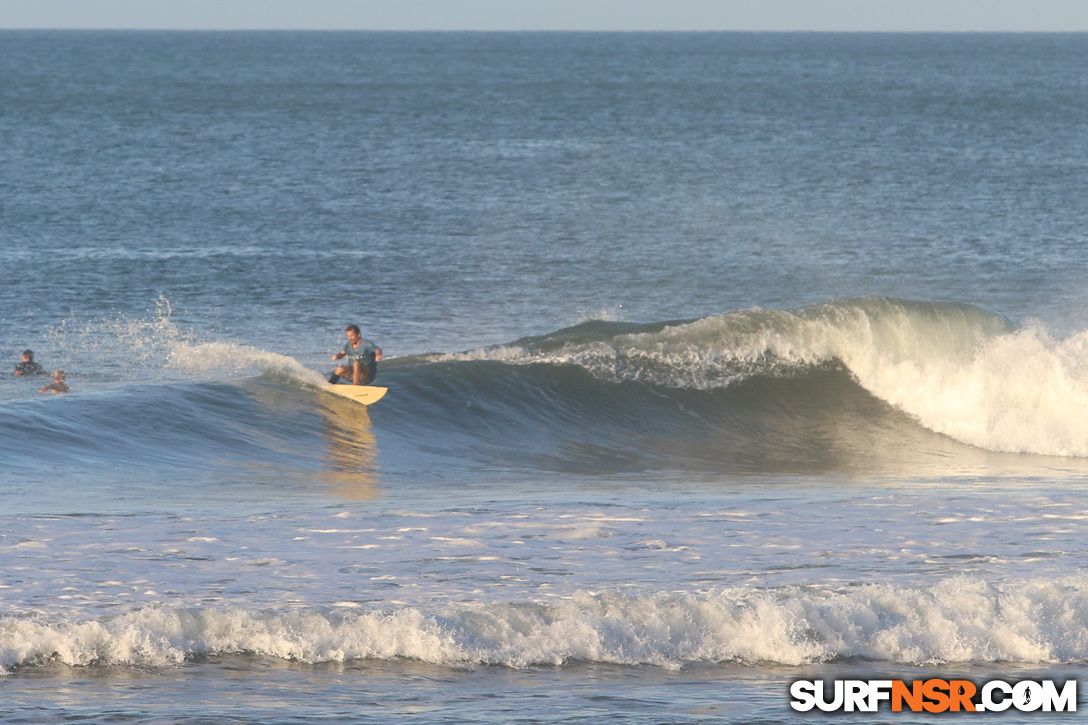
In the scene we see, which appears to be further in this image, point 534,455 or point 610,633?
point 534,455

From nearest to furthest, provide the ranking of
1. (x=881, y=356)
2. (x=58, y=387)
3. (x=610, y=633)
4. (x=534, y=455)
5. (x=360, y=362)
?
(x=610, y=633) → (x=534, y=455) → (x=360, y=362) → (x=58, y=387) → (x=881, y=356)

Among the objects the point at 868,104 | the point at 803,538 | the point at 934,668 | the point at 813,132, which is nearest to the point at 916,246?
the point at 803,538

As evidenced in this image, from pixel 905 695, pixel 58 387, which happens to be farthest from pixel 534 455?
pixel 905 695

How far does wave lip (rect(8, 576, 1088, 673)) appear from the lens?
966 centimetres

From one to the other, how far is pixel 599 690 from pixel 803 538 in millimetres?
4256

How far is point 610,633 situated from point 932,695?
232 centimetres

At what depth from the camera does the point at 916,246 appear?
4688 cm

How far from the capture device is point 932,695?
9211mm

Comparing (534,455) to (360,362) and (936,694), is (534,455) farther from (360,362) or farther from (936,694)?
(936,694)

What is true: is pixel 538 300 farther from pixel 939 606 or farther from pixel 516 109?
pixel 516 109

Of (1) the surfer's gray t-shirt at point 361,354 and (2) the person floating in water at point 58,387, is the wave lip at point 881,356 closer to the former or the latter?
(1) the surfer's gray t-shirt at point 361,354

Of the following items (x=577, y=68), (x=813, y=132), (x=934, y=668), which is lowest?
(x=934, y=668)

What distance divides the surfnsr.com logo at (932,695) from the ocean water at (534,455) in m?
0.20

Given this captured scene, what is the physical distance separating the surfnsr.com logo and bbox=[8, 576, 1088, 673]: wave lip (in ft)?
1.56
